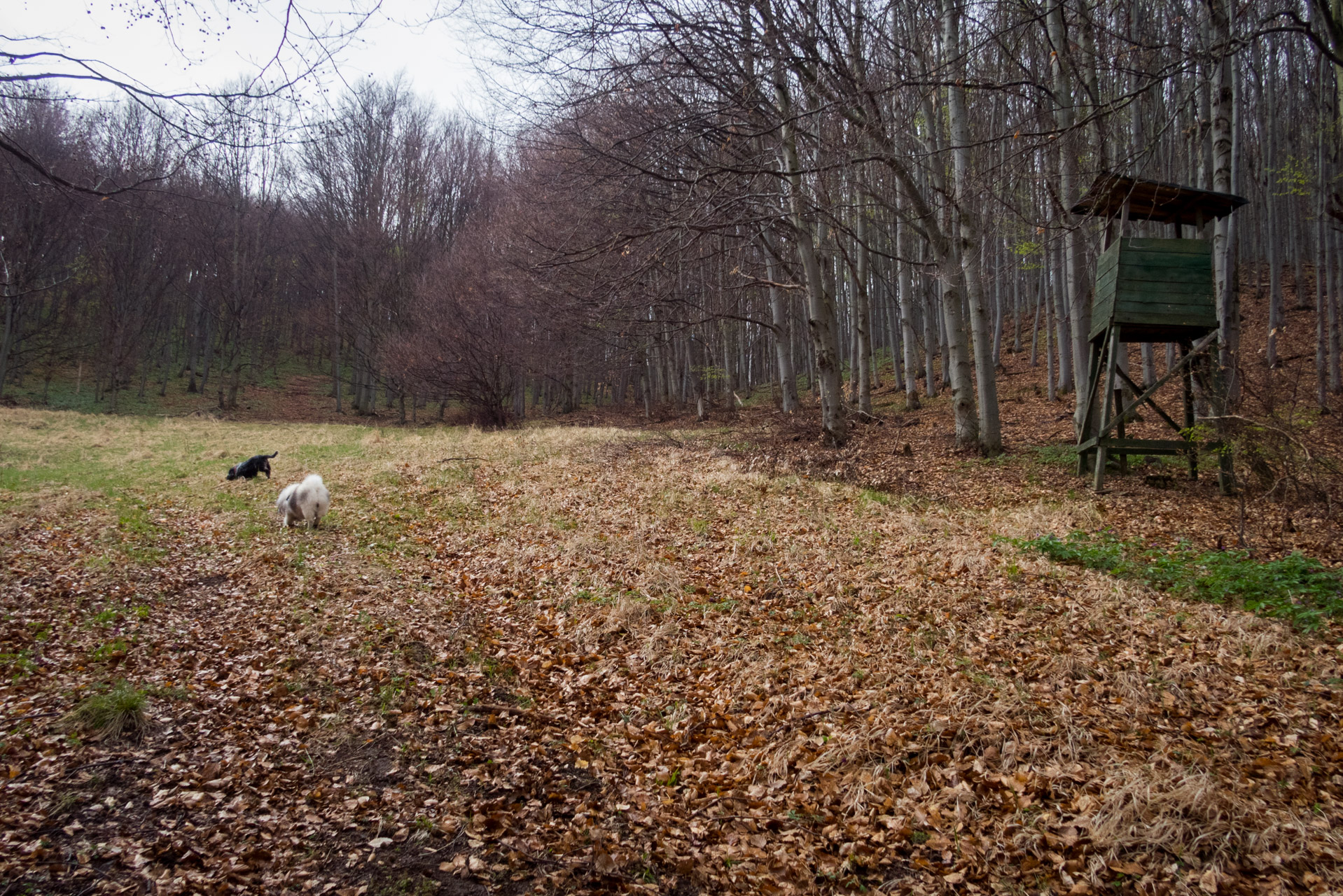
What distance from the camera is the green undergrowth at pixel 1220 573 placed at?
5.55 m

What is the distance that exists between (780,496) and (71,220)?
103ft

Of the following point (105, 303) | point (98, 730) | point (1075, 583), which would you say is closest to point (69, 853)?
point (98, 730)

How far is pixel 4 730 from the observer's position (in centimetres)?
396

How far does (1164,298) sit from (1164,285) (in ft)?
0.61

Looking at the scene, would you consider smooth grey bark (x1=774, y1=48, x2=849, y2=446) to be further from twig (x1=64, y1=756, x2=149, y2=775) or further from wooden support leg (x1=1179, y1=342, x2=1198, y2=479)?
twig (x1=64, y1=756, x2=149, y2=775)

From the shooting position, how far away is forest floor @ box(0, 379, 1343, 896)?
11.2ft

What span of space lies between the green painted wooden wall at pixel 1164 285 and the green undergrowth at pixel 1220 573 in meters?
3.72

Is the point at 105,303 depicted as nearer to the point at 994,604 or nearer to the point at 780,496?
the point at 780,496

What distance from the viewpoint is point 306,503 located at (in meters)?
9.09

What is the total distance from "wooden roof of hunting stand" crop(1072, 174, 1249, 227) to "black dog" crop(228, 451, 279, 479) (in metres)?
14.0

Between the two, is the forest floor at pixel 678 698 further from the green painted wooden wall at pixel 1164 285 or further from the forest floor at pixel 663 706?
the green painted wooden wall at pixel 1164 285

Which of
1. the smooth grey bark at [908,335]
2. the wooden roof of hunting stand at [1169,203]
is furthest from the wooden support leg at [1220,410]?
the smooth grey bark at [908,335]

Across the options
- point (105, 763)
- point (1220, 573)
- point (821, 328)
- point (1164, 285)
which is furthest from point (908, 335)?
point (105, 763)

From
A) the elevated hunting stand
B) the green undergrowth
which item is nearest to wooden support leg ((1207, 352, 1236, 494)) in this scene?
the elevated hunting stand
